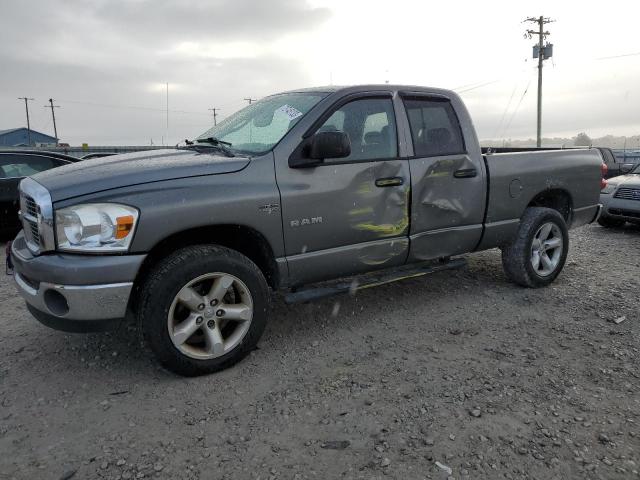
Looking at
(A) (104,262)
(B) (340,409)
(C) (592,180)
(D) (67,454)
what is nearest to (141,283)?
(A) (104,262)

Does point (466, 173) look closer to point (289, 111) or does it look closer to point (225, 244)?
point (289, 111)

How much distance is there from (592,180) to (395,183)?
2796 mm

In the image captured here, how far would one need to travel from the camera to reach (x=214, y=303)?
10.5 feet

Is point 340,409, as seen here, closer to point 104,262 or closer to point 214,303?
point 214,303

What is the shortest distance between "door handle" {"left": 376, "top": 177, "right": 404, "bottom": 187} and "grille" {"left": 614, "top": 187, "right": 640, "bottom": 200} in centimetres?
629

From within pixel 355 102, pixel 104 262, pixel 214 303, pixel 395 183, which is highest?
pixel 355 102

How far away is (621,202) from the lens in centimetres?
831

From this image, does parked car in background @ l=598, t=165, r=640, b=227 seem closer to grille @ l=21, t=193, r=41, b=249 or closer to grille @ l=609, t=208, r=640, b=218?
grille @ l=609, t=208, r=640, b=218

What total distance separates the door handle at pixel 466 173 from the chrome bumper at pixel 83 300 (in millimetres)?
2747

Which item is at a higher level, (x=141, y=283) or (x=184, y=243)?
(x=184, y=243)

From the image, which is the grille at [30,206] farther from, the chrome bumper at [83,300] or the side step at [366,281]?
the side step at [366,281]

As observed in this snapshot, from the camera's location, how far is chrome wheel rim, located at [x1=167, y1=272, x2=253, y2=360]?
3086 millimetres

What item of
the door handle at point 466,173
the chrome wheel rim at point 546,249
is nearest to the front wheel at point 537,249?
the chrome wheel rim at point 546,249

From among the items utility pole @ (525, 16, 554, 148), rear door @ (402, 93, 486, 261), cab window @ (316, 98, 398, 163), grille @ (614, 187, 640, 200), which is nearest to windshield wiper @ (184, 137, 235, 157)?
cab window @ (316, 98, 398, 163)
